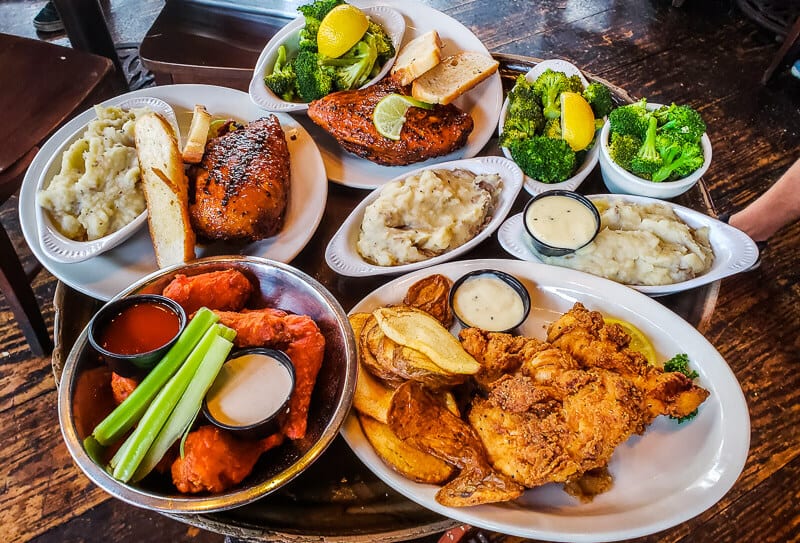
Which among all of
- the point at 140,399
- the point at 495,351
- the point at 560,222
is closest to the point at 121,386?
the point at 140,399

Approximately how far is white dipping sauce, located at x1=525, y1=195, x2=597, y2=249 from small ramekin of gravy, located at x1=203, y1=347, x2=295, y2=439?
1.39m

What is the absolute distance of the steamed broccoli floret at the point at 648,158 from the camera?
9.68ft

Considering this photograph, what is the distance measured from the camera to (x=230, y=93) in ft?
10.9

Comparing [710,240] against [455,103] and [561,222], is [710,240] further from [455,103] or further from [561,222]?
[455,103]

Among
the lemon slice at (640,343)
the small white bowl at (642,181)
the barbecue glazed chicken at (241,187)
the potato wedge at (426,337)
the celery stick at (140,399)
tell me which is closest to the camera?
the celery stick at (140,399)

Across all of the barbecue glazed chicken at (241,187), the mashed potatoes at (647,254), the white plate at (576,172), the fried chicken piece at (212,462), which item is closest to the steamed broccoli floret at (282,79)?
the barbecue glazed chicken at (241,187)

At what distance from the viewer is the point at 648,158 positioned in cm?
298

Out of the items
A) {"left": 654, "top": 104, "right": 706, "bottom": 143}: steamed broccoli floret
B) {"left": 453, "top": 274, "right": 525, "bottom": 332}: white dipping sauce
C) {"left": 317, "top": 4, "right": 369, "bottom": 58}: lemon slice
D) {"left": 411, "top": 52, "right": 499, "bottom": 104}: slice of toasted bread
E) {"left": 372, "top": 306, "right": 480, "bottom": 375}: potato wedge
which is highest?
{"left": 317, "top": 4, "right": 369, "bottom": 58}: lemon slice

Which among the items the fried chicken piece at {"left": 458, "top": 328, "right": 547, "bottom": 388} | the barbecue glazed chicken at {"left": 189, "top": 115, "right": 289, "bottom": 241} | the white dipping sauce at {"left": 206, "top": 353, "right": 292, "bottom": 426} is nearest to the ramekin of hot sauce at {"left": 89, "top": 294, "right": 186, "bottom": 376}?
the white dipping sauce at {"left": 206, "top": 353, "right": 292, "bottom": 426}

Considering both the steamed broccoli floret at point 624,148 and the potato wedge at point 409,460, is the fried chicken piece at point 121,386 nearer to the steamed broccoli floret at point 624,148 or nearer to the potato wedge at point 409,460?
the potato wedge at point 409,460

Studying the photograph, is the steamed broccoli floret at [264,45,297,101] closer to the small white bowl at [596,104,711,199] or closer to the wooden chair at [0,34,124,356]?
the wooden chair at [0,34,124,356]

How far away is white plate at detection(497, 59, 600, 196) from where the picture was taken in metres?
3.00

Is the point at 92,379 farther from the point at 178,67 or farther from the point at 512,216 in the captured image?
the point at 178,67

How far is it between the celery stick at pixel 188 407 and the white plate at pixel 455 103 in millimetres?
1471
